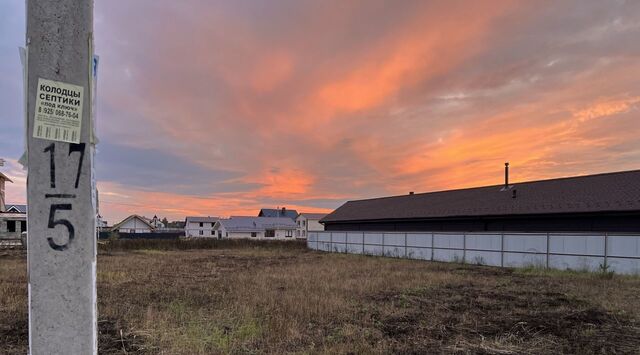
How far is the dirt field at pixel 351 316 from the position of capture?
6.25 metres

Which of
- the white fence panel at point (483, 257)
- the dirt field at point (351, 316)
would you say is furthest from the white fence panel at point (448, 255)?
the dirt field at point (351, 316)

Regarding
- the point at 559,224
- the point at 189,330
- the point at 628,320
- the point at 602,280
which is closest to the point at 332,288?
the point at 189,330

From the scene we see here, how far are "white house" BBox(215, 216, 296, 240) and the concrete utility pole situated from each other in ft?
241

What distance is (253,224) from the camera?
251 feet

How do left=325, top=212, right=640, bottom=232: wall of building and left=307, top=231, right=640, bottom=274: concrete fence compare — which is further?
left=325, top=212, right=640, bottom=232: wall of building

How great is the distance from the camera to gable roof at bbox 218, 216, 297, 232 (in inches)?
2960

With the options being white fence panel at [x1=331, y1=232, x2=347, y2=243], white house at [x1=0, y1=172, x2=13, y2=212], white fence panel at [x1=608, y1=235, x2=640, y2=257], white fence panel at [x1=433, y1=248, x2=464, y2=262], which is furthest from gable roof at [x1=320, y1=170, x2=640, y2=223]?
white house at [x1=0, y1=172, x2=13, y2=212]

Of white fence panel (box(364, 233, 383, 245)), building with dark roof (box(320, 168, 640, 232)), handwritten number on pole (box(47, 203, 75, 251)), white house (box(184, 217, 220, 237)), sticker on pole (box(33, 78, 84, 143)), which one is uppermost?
sticker on pole (box(33, 78, 84, 143))

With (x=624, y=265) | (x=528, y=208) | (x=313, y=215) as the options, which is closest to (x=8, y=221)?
(x=313, y=215)

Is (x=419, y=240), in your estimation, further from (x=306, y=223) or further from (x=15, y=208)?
(x=15, y=208)

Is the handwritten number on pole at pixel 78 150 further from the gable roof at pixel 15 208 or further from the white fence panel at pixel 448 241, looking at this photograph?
the gable roof at pixel 15 208

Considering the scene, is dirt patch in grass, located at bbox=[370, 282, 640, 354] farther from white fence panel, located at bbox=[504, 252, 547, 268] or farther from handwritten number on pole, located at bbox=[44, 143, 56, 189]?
white fence panel, located at bbox=[504, 252, 547, 268]

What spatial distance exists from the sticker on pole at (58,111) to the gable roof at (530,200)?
72.4ft

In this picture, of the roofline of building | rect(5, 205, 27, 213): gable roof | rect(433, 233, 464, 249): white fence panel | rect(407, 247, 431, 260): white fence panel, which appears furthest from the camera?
rect(5, 205, 27, 213): gable roof
